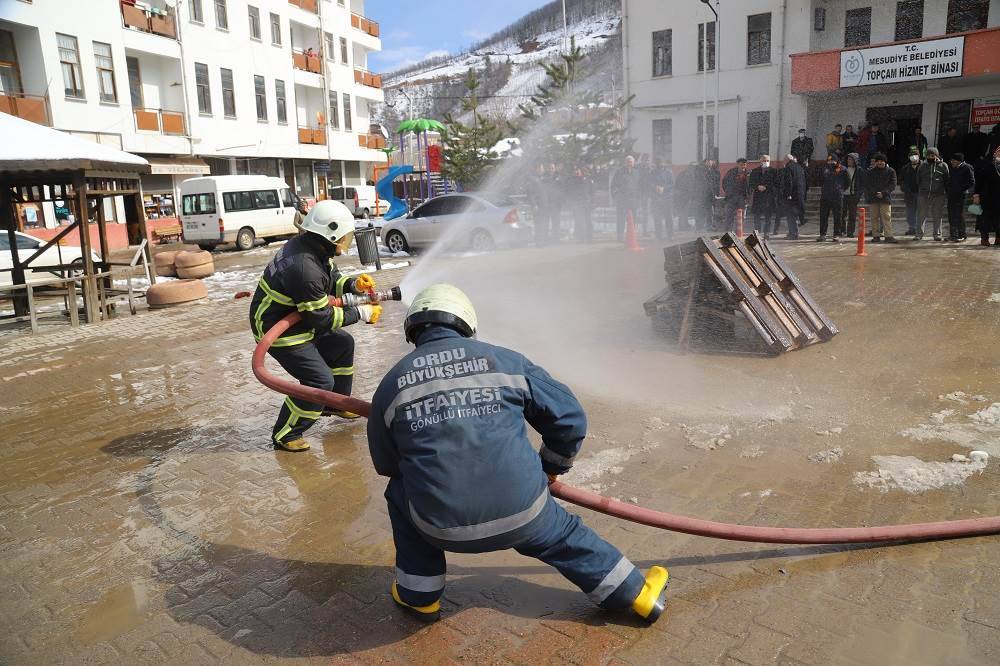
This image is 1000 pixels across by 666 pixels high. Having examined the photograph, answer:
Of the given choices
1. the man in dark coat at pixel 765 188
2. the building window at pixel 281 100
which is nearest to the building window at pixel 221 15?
the building window at pixel 281 100

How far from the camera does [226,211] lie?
22.6 m

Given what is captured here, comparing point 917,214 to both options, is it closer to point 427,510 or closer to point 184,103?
point 427,510

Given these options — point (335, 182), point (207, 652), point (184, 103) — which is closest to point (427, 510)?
point (207, 652)

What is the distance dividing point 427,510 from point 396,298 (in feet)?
9.99

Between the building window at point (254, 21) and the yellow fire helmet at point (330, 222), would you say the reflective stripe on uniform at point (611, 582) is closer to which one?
the yellow fire helmet at point (330, 222)

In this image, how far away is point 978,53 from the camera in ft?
69.4

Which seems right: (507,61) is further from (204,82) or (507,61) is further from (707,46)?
(707,46)

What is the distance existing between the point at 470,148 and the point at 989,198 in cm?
1481

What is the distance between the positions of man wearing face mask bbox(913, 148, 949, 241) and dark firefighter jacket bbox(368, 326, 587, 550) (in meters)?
13.8

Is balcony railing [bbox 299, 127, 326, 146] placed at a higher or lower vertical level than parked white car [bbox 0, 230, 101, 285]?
higher

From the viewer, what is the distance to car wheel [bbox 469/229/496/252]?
1703cm

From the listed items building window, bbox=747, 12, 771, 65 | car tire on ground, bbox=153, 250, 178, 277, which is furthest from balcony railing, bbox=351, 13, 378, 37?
car tire on ground, bbox=153, 250, 178, 277

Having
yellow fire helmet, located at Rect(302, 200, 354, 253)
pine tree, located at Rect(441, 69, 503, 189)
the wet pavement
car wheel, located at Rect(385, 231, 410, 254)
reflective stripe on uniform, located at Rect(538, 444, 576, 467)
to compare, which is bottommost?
the wet pavement

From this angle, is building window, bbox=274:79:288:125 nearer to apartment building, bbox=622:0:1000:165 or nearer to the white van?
the white van
